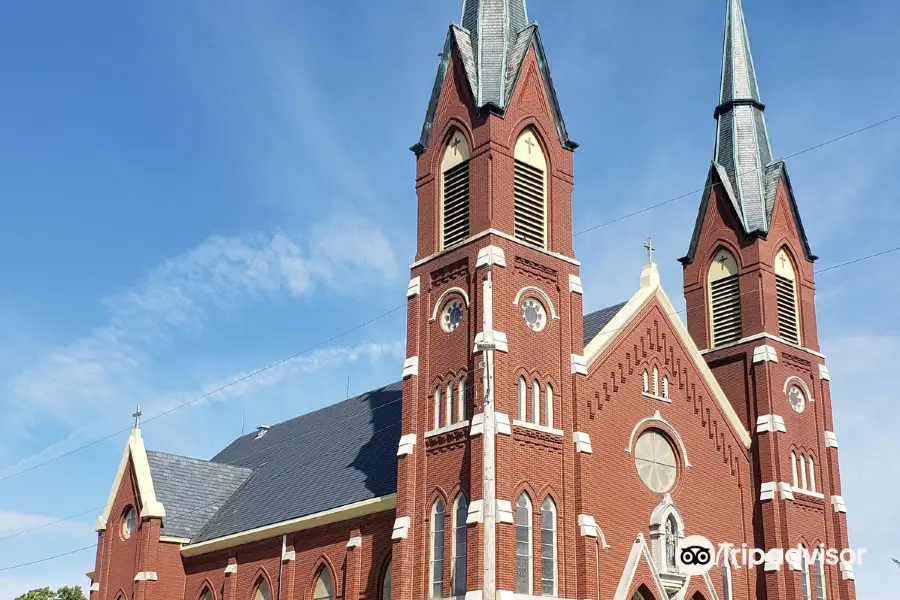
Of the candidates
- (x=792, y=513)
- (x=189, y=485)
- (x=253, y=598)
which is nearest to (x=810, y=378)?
(x=792, y=513)

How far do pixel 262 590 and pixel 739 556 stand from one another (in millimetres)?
14584

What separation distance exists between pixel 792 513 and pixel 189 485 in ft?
68.5

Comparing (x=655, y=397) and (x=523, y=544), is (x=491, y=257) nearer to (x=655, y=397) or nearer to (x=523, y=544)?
(x=523, y=544)

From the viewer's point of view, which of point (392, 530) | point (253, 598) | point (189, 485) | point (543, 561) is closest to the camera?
point (543, 561)

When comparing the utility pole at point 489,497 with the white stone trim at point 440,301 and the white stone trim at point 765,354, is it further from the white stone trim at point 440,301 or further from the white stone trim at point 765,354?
the white stone trim at point 765,354

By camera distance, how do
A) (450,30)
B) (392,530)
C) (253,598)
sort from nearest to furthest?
(392,530), (450,30), (253,598)

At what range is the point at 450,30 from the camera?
33312 mm

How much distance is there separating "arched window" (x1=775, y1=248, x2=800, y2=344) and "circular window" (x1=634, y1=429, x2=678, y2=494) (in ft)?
22.3

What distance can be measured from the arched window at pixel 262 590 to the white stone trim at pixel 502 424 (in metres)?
12.4

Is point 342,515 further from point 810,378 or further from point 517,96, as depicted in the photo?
point 810,378

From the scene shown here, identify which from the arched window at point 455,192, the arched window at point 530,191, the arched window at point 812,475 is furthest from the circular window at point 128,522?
the arched window at point 812,475

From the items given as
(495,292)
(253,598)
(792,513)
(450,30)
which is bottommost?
(253,598)

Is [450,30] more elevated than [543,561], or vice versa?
[450,30]

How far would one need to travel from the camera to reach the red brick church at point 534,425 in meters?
28.5
